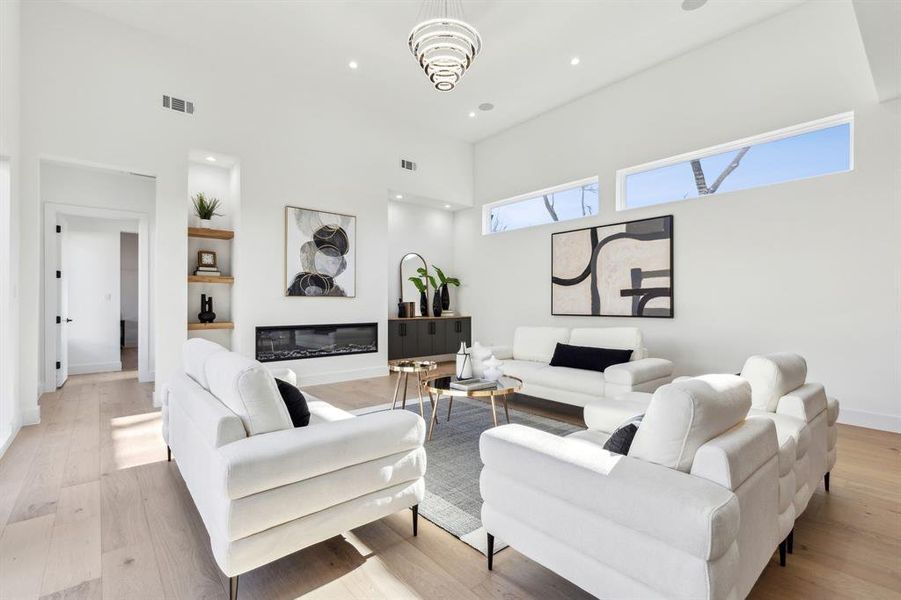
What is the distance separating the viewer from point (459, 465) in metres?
2.95

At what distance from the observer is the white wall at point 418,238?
7438 mm

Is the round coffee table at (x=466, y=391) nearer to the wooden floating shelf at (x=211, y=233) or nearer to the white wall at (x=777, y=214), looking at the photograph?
the white wall at (x=777, y=214)

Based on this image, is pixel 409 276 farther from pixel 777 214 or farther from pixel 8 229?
pixel 777 214

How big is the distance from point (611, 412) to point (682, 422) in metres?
1.16

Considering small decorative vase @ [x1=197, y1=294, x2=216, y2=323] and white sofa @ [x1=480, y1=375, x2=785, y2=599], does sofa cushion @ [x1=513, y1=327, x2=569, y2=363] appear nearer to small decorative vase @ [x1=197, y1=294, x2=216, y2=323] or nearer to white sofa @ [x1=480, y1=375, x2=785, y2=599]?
white sofa @ [x1=480, y1=375, x2=785, y2=599]

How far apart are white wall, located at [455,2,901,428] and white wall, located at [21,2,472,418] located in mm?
3057

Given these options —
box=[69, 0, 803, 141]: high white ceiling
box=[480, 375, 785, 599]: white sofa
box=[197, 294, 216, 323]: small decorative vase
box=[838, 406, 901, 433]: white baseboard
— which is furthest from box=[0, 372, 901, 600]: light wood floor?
box=[69, 0, 803, 141]: high white ceiling

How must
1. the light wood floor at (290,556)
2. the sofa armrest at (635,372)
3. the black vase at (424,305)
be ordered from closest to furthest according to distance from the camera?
the light wood floor at (290,556)
the sofa armrest at (635,372)
the black vase at (424,305)

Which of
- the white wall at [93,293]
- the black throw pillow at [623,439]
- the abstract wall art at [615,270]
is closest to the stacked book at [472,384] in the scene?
the black throw pillow at [623,439]

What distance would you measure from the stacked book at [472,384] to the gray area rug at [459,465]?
1.49ft

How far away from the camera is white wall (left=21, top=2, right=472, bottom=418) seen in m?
4.09

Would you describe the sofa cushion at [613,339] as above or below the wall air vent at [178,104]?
below

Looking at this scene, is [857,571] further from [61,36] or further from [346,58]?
[61,36]

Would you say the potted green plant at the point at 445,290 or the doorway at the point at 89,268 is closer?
the doorway at the point at 89,268
